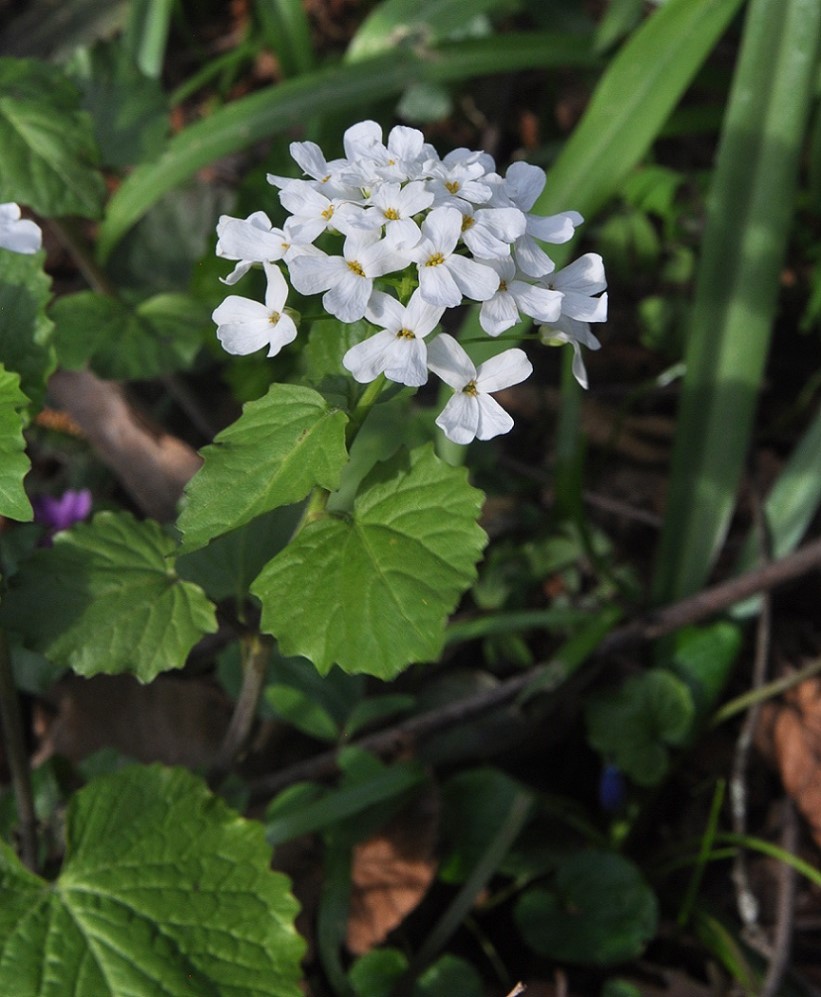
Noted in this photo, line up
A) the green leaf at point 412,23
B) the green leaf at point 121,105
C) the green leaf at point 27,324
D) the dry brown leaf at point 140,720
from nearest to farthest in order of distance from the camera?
the green leaf at point 27,324 < the dry brown leaf at point 140,720 < the green leaf at point 121,105 < the green leaf at point 412,23

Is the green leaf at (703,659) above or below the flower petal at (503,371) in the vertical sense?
below

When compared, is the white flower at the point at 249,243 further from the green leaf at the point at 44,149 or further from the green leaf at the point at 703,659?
the green leaf at the point at 703,659

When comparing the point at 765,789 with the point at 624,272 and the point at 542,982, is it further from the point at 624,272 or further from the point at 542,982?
the point at 624,272

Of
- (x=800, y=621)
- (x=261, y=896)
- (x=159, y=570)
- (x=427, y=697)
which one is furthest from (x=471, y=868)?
(x=800, y=621)

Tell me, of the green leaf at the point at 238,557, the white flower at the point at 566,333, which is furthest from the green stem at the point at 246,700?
the white flower at the point at 566,333

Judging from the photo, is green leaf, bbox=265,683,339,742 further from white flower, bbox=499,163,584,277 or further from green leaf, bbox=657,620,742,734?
white flower, bbox=499,163,584,277

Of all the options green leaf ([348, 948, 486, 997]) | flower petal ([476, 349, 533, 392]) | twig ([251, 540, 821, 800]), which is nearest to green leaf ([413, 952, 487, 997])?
green leaf ([348, 948, 486, 997])
